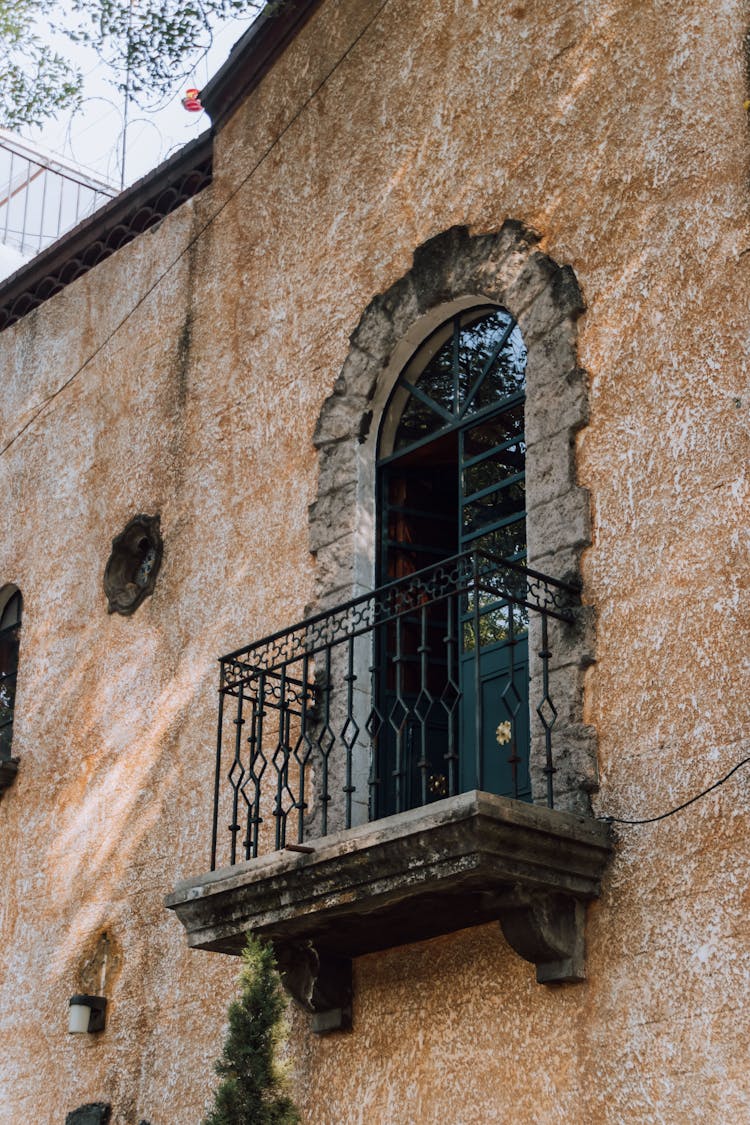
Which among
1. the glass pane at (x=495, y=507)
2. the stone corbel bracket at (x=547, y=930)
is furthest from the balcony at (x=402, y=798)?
the glass pane at (x=495, y=507)

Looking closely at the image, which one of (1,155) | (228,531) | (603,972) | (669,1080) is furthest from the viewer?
(1,155)

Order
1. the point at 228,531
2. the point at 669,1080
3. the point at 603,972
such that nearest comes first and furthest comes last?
the point at 669,1080 < the point at 603,972 < the point at 228,531

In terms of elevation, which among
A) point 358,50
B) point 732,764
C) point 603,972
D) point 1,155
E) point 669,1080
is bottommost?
point 669,1080

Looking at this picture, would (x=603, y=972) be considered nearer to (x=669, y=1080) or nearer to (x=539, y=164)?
(x=669, y=1080)

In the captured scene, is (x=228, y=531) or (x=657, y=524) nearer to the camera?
(x=657, y=524)

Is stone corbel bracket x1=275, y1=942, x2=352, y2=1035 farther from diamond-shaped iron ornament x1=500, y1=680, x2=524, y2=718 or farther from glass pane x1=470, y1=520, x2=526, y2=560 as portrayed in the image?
glass pane x1=470, y1=520, x2=526, y2=560

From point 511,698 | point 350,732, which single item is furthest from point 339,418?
point 511,698

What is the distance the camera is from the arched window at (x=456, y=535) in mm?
7930

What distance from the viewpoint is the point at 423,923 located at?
7.42 metres

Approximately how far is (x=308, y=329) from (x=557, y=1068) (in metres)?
4.70

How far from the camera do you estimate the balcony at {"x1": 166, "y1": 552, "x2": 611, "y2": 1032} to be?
268 inches

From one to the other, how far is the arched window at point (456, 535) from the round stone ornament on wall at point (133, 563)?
207 centimetres

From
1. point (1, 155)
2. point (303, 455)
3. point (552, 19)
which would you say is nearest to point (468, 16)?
point (552, 19)

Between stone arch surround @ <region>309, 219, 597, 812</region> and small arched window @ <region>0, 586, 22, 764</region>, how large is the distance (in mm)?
3644
